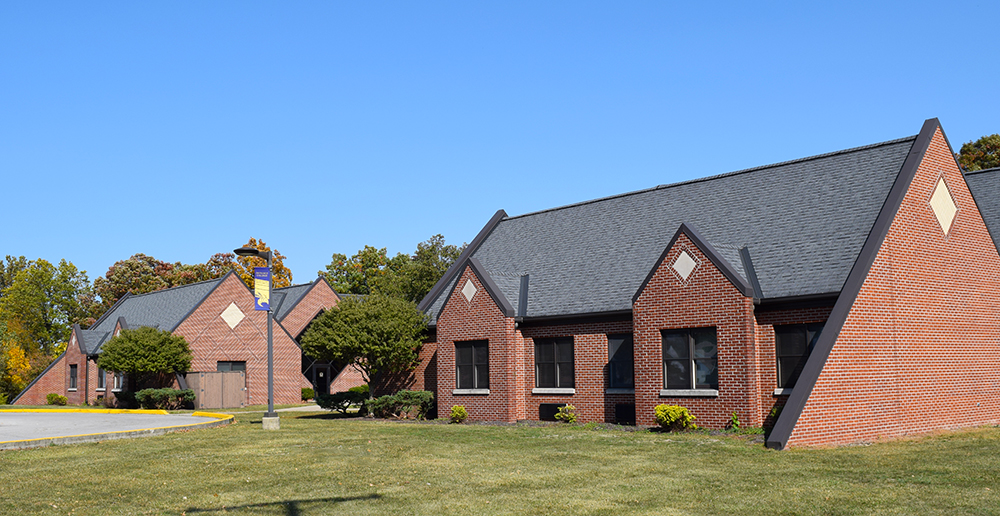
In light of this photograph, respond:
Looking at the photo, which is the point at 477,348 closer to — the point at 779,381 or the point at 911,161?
the point at 779,381

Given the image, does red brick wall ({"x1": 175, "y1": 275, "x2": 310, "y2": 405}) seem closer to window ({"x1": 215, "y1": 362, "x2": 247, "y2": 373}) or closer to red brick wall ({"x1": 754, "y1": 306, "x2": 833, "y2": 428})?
window ({"x1": 215, "y1": 362, "x2": 247, "y2": 373})

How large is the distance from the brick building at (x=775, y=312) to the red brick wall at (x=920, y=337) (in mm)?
56

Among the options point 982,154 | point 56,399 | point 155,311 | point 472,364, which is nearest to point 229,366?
point 155,311

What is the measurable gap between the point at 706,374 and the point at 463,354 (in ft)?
30.8

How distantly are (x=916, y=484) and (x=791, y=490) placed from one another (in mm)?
2045

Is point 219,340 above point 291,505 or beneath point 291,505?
above

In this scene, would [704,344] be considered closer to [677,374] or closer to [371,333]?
[677,374]

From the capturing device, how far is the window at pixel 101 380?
5259cm

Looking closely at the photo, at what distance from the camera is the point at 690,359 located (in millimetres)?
23797

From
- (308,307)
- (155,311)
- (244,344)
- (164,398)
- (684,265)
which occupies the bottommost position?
(164,398)

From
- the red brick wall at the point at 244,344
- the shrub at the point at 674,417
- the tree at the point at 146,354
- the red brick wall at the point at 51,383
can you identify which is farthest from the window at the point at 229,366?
the shrub at the point at 674,417

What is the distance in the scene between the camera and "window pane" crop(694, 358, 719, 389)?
23391 millimetres

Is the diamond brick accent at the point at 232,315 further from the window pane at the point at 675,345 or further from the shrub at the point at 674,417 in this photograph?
the shrub at the point at 674,417

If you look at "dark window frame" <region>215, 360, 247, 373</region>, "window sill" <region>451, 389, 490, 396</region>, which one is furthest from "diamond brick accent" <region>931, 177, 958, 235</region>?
"dark window frame" <region>215, 360, 247, 373</region>
